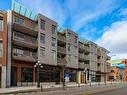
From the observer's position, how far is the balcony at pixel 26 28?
175 feet

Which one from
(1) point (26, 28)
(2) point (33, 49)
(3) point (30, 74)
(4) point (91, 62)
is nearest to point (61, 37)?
(2) point (33, 49)

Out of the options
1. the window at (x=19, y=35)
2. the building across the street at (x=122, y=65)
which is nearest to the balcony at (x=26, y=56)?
the window at (x=19, y=35)

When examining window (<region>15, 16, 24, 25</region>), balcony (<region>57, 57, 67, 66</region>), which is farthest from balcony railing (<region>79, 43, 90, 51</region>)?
window (<region>15, 16, 24, 25</region>)

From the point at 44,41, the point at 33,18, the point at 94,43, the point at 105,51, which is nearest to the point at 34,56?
the point at 44,41

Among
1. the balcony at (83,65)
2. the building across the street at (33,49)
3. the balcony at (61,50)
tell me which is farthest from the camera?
the balcony at (83,65)

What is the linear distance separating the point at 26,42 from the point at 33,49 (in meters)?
4.11

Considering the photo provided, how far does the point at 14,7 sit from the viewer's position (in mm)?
53594

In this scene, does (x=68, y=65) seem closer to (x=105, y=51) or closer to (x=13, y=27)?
(x=13, y=27)

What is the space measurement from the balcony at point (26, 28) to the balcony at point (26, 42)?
48.5 inches

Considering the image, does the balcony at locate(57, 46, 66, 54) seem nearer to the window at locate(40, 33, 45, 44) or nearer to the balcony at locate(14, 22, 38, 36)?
the window at locate(40, 33, 45, 44)

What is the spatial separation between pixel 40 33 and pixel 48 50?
4.93 meters

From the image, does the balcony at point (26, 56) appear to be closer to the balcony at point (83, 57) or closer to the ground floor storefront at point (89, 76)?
the ground floor storefront at point (89, 76)

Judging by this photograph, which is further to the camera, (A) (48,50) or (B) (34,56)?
(A) (48,50)

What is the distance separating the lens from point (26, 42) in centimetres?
5569
